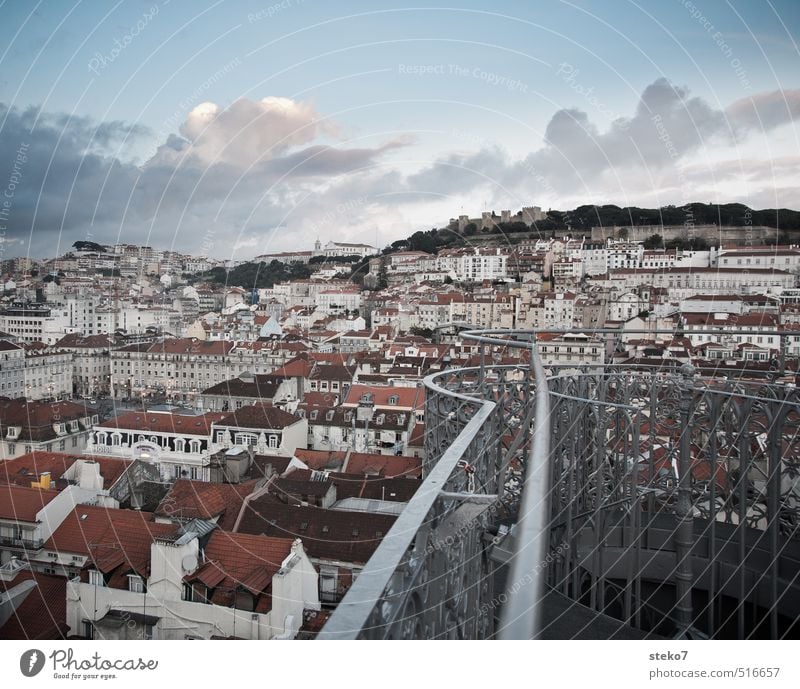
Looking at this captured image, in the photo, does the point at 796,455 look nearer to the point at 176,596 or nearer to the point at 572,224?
the point at 176,596

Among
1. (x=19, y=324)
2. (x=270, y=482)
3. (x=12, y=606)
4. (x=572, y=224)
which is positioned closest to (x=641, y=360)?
(x=270, y=482)

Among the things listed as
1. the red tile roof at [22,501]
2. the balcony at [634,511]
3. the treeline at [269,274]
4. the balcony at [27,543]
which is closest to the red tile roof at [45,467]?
the red tile roof at [22,501]

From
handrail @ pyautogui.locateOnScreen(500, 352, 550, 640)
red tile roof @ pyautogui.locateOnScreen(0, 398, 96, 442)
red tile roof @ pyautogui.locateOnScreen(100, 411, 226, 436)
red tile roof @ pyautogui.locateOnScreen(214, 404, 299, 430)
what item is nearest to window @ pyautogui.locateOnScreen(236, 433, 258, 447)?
red tile roof @ pyautogui.locateOnScreen(214, 404, 299, 430)

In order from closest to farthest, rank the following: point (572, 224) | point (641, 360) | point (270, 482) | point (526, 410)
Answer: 1. point (526, 410)
2. point (270, 482)
3. point (641, 360)
4. point (572, 224)

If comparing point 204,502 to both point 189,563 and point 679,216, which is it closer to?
point 189,563

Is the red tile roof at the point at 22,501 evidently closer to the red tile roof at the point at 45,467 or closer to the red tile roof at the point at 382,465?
the red tile roof at the point at 45,467
